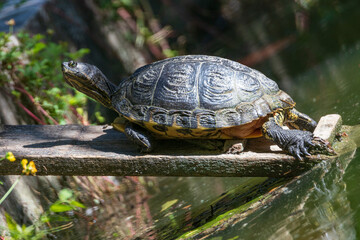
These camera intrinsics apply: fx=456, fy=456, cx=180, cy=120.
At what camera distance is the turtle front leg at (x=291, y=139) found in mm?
3107

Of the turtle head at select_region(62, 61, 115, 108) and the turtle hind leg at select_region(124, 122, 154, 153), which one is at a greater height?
the turtle head at select_region(62, 61, 115, 108)

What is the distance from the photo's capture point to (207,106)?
3.30 m

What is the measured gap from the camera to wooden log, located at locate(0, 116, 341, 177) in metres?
3.26

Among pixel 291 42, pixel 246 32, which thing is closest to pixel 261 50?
pixel 291 42

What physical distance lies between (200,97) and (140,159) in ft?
2.17

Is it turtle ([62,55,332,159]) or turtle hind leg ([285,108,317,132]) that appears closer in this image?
turtle ([62,55,332,159])

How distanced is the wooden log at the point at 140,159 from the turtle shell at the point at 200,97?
0.21 metres

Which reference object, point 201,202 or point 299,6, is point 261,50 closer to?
point 299,6

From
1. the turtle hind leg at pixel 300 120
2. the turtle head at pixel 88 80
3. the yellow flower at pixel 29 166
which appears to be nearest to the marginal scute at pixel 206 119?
the turtle hind leg at pixel 300 120

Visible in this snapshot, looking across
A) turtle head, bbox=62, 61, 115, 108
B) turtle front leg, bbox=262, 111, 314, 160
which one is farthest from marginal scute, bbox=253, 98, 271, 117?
turtle head, bbox=62, 61, 115, 108

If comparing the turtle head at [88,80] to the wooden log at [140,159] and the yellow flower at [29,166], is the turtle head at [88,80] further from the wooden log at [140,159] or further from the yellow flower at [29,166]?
the yellow flower at [29,166]

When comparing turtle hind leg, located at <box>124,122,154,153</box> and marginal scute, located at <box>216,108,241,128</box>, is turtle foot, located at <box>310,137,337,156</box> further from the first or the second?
turtle hind leg, located at <box>124,122,154,153</box>

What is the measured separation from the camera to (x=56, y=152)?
359 cm

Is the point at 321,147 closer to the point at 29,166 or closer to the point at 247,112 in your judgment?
the point at 247,112
